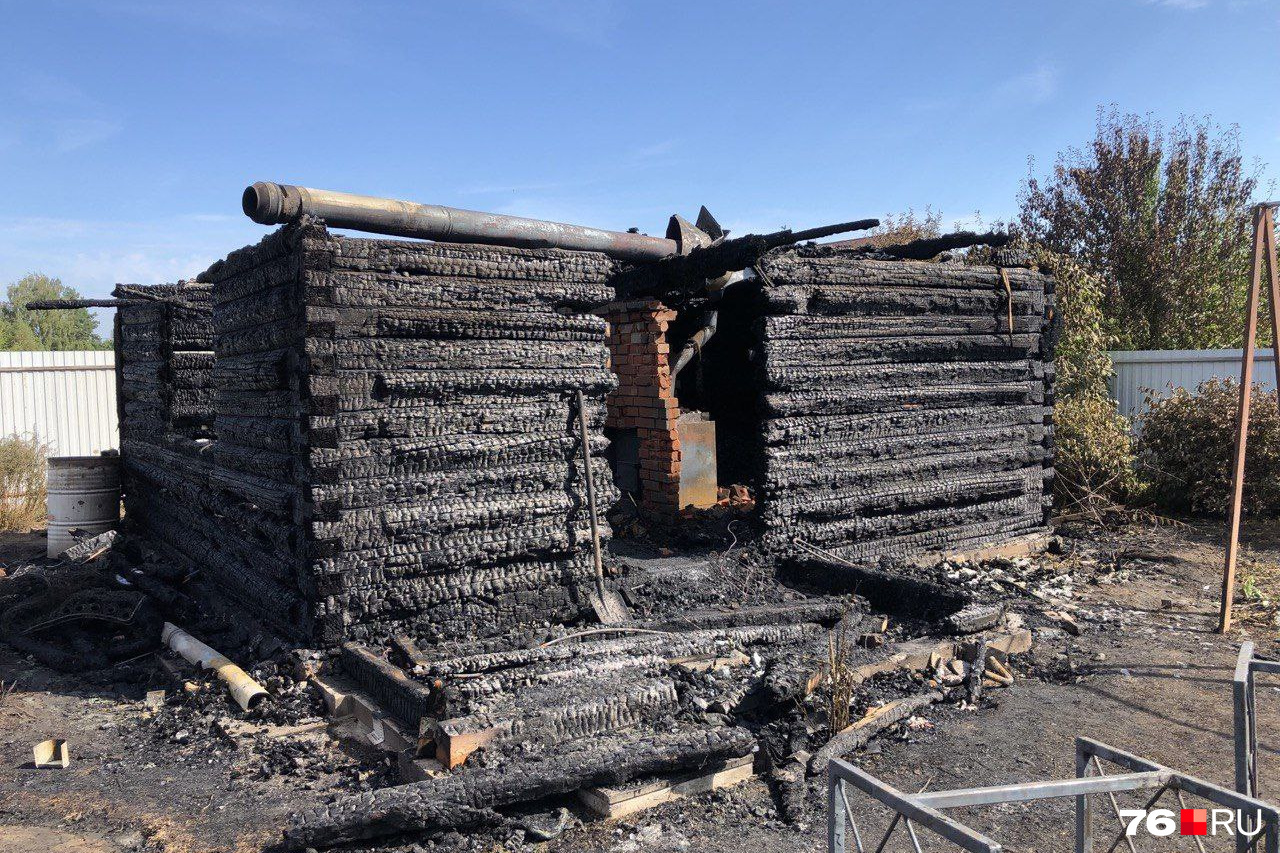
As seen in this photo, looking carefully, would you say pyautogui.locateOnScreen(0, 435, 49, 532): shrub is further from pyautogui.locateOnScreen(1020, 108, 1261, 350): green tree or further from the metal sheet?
pyautogui.locateOnScreen(1020, 108, 1261, 350): green tree

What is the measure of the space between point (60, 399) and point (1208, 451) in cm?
1788

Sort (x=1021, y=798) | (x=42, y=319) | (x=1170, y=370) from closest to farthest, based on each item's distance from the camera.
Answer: (x=1021, y=798) < (x=1170, y=370) < (x=42, y=319)

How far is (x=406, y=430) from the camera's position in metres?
5.33

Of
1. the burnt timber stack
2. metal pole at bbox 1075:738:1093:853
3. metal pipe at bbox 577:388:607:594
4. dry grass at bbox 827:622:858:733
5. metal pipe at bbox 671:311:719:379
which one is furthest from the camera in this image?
metal pipe at bbox 671:311:719:379

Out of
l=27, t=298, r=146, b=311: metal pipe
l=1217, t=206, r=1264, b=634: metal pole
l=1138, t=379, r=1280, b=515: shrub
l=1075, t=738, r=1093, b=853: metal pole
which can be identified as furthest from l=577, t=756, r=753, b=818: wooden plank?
l=1138, t=379, r=1280, b=515: shrub

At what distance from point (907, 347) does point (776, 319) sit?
1.59m

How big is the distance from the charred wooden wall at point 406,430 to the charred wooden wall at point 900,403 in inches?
69.5

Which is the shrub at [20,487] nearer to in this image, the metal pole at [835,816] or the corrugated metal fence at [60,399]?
the corrugated metal fence at [60,399]

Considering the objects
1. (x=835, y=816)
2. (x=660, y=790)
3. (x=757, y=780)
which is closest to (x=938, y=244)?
(x=757, y=780)

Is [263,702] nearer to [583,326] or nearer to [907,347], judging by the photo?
[583,326]

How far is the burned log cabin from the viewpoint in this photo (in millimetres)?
5215

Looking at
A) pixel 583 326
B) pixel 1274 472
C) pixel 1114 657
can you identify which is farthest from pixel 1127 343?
pixel 583 326

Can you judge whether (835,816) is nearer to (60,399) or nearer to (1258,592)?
(1258,592)

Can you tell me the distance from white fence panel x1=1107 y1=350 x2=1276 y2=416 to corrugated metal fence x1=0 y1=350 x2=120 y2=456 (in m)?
17.4
